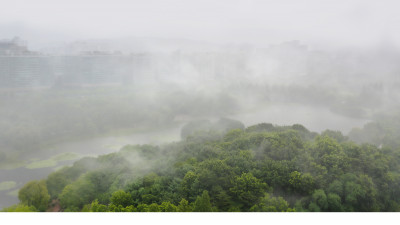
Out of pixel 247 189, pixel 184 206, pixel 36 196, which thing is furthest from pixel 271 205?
pixel 36 196

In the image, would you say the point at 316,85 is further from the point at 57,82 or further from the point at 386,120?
the point at 57,82

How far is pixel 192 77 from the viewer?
42.9ft

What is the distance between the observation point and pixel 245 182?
13.3 feet

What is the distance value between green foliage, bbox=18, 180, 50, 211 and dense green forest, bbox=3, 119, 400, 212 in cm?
2

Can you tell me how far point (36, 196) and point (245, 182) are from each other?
381 cm

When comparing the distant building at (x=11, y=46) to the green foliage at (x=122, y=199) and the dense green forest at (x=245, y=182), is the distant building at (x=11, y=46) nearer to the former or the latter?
the dense green forest at (x=245, y=182)

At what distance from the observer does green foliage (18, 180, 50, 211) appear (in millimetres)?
5101

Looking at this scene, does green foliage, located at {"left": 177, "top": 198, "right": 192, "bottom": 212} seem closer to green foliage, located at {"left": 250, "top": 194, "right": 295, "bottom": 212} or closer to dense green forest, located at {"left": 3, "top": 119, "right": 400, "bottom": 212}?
dense green forest, located at {"left": 3, "top": 119, "right": 400, "bottom": 212}

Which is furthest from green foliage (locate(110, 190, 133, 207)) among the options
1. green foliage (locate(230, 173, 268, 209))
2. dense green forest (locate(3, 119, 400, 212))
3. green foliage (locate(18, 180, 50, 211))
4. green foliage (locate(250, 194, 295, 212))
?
green foliage (locate(18, 180, 50, 211))

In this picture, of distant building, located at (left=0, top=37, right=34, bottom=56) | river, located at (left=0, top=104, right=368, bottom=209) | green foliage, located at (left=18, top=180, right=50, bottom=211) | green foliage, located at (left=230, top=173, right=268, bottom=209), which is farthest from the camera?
distant building, located at (left=0, top=37, right=34, bottom=56)

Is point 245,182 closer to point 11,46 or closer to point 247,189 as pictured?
point 247,189

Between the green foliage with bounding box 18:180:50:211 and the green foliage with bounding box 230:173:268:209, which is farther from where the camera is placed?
the green foliage with bounding box 18:180:50:211

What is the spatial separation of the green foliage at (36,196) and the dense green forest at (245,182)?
2 centimetres

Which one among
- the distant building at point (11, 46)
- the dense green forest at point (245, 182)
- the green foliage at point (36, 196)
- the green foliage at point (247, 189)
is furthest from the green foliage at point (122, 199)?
the distant building at point (11, 46)
